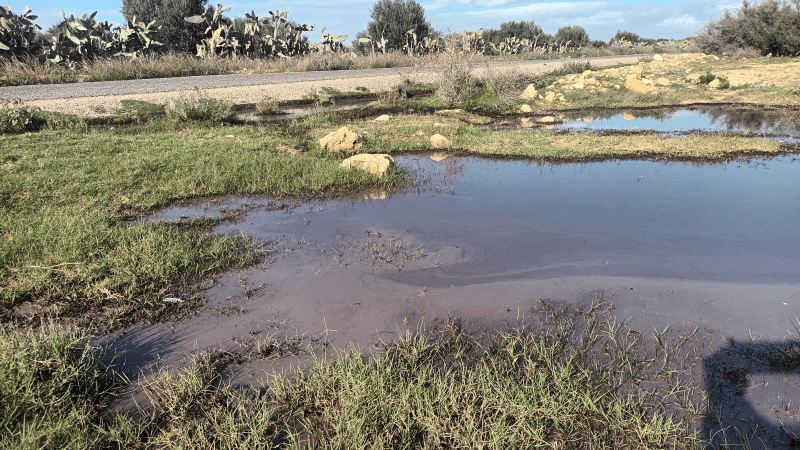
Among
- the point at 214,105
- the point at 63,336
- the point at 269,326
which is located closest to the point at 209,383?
Result: the point at 269,326

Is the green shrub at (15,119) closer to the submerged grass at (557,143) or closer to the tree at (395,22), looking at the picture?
the submerged grass at (557,143)

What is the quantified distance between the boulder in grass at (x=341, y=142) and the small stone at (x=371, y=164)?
4.80ft

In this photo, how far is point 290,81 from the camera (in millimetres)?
19344

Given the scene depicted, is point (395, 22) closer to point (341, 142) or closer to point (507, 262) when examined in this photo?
point (341, 142)

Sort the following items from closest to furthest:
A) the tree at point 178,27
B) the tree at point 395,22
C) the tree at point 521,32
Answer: the tree at point 178,27
the tree at point 395,22
the tree at point 521,32

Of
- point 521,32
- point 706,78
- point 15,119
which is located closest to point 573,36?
point 521,32

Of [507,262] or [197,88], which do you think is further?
Answer: [197,88]

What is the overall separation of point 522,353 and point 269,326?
2217 millimetres

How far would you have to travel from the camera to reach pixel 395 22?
36688mm

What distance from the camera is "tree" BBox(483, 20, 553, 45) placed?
48281mm

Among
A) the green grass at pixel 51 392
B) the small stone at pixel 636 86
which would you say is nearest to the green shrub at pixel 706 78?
the small stone at pixel 636 86

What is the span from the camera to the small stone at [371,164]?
8.62m

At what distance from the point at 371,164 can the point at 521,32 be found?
47.3m

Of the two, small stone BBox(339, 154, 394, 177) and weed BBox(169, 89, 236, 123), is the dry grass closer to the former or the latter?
weed BBox(169, 89, 236, 123)
